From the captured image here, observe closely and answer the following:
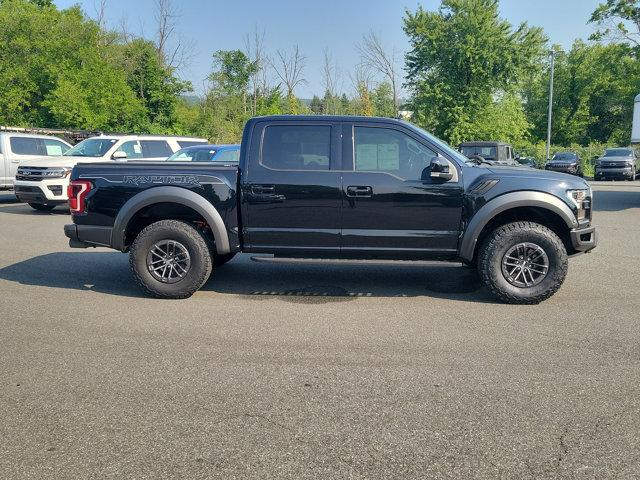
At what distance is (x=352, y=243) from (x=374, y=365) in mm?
1969

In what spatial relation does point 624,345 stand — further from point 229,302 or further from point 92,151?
point 92,151

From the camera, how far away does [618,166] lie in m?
29.2

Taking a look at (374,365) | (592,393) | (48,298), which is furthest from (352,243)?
(48,298)

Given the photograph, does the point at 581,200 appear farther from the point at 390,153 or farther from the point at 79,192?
the point at 79,192

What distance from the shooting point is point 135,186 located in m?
5.96

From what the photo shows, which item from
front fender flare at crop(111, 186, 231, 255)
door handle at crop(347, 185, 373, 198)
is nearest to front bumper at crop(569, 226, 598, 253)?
door handle at crop(347, 185, 373, 198)

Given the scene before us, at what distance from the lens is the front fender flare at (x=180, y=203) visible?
5.83 meters

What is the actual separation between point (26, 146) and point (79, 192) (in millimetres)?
11186

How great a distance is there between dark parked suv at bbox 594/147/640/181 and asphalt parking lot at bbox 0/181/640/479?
85.8 feet

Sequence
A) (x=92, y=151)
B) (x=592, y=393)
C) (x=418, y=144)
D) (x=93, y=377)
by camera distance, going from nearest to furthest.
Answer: (x=592, y=393) → (x=93, y=377) → (x=418, y=144) → (x=92, y=151)

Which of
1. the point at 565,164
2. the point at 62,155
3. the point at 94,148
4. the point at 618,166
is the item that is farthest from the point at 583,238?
the point at 565,164

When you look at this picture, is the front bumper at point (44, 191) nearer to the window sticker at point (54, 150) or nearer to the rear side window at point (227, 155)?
the window sticker at point (54, 150)

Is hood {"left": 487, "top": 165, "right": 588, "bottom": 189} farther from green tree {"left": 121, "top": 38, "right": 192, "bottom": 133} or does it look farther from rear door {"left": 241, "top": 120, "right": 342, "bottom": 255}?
green tree {"left": 121, "top": 38, "right": 192, "bottom": 133}

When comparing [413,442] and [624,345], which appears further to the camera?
[624,345]
